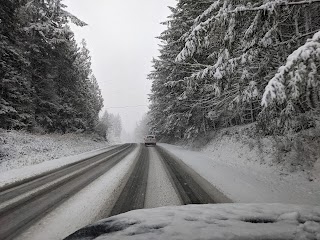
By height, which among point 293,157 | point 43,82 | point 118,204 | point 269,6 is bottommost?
point 118,204

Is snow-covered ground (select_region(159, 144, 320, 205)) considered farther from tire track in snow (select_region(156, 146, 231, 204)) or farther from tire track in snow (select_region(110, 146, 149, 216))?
tire track in snow (select_region(110, 146, 149, 216))

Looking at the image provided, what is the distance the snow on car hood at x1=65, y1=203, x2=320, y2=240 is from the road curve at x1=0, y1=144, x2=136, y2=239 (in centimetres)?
153

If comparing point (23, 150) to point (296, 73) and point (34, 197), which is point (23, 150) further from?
point (296, 73)

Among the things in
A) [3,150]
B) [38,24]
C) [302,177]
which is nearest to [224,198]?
[302,177]

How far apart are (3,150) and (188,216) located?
10.9m

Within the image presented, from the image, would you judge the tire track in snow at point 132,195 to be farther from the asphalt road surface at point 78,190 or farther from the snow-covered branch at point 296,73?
the snow-covered branch at point 296,73

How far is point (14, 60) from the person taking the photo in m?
15.4

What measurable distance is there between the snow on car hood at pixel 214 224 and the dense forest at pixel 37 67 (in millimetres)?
13519

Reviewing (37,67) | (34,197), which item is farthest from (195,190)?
(37,67)

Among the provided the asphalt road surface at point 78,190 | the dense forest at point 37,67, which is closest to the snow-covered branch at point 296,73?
the asphalt road surface at point 78,190

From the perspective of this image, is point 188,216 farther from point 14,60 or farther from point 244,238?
point 14,60

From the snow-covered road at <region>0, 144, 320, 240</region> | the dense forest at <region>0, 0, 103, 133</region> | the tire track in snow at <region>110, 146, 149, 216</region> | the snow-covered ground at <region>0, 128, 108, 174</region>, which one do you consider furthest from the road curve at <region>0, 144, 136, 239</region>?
the dense forest at <region>0, 0, 103, 133</region>

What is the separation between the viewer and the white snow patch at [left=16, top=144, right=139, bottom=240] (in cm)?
380

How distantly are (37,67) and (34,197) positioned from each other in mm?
Result: 17685
